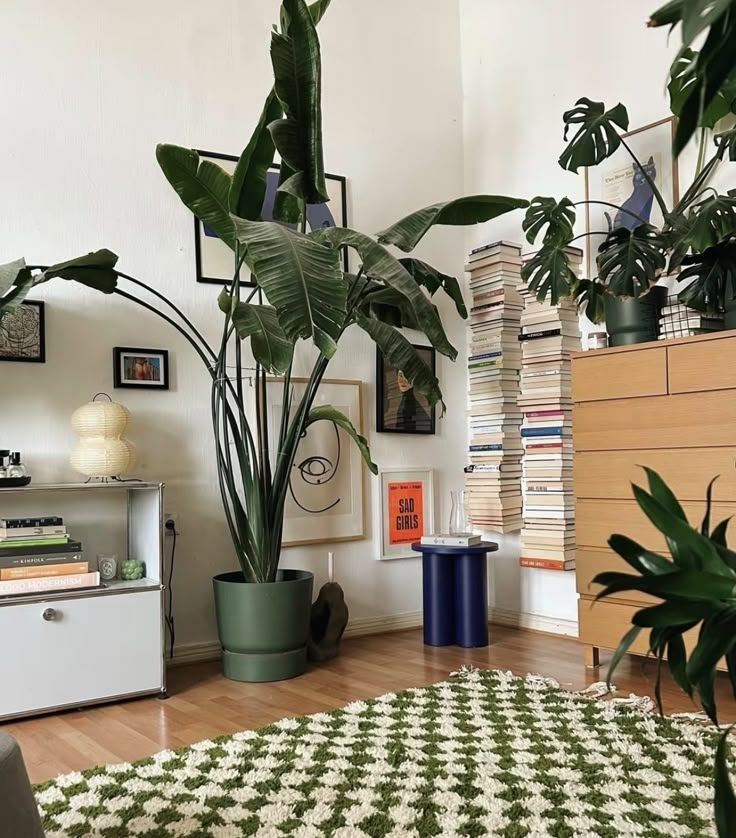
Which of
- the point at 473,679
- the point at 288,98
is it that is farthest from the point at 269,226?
the point at 473,679

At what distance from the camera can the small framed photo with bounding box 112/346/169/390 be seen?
358 centimetres

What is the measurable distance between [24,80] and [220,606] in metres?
2.28

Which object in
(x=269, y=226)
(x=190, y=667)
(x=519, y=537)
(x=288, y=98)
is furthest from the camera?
(x=519, y=537)

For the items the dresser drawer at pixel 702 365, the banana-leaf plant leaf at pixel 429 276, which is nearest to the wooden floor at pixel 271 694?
the dresser drawer at pixel 702 365

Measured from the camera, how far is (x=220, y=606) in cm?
345

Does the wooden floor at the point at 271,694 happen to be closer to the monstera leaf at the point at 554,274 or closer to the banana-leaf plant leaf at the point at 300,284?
the banana-leaf plant leaf at the point at 300,284

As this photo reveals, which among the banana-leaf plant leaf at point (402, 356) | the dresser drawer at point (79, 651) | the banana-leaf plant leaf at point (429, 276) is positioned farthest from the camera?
the banana-leaf plant leaf at point (429, 276)

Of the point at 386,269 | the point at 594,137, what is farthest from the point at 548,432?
the point at 386,269

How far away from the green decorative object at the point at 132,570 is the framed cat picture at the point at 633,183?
7.98 ft

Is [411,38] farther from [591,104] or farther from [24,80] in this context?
[24,80]

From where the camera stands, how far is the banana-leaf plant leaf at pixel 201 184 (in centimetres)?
330

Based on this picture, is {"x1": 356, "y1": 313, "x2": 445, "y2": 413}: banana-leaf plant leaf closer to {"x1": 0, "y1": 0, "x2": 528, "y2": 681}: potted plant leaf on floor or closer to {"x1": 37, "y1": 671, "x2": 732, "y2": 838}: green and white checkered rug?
{"x1": 0, "y1": 0, "x2": 528, "y2": 681}: potted plant leaf on floor

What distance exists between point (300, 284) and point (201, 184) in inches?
38.4

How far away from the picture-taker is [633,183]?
12.7 feet
